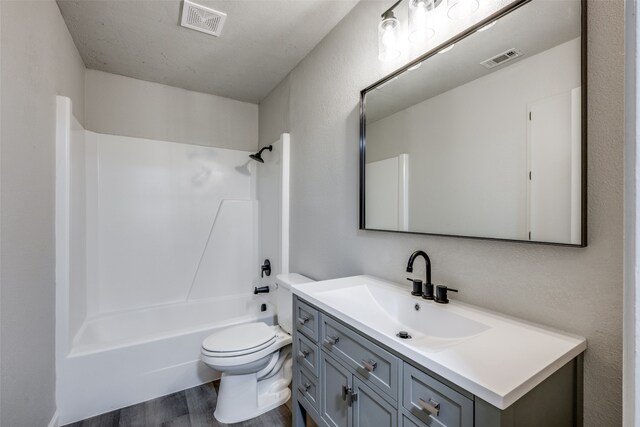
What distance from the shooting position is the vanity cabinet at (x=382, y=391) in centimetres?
73

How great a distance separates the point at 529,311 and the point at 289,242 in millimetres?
1855

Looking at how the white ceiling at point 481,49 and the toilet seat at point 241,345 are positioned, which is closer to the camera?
the white ceiling at point 481,49

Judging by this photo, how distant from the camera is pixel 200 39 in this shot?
2.09m

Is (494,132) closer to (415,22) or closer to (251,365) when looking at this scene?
(415,22)

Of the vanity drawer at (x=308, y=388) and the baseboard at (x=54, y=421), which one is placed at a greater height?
the vanity drawer at (x=308, y=388)

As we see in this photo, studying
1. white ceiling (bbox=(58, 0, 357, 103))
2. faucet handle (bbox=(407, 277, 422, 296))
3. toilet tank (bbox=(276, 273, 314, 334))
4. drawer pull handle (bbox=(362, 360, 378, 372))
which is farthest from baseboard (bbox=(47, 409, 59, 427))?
white ceiling (bbox=(58, 0, 357, 103))

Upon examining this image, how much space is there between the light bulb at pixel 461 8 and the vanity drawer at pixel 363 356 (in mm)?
1348

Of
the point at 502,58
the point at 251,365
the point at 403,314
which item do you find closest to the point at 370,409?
the point at 403,314

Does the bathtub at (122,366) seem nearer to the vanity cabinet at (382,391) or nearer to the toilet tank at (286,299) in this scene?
the toilet tank at (286,299)

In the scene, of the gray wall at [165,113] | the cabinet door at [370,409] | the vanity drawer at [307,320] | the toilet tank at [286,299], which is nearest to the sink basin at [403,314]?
the vanity drawer at [307,320]

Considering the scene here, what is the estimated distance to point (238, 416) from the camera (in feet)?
5.90

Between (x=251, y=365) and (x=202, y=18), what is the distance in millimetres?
2204

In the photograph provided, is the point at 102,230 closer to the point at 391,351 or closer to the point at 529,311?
the point at 391,351

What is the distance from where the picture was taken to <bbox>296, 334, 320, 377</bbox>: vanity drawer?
1321 millimetres
